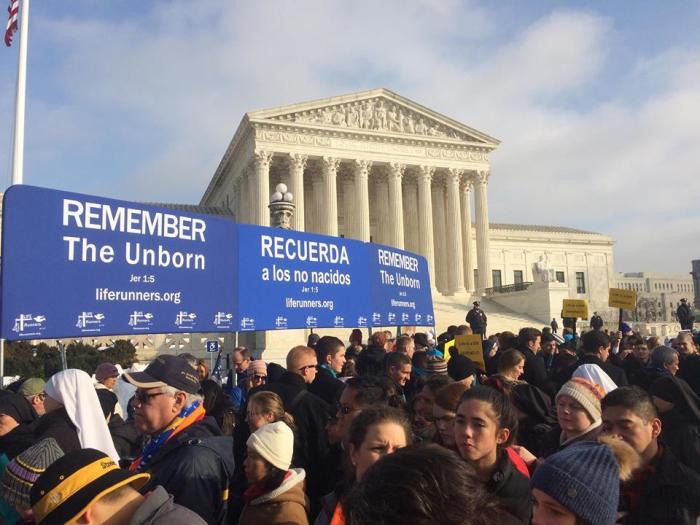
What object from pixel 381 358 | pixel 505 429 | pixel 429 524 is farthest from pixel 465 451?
pixel 381 358

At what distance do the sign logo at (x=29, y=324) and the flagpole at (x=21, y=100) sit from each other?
158 inches

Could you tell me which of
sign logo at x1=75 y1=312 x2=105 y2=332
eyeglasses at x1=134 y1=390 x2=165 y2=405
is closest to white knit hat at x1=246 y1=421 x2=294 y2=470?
eyeglasses at x1=134 y1=390 x2=165 y2=405

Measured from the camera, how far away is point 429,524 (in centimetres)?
154

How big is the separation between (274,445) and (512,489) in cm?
141

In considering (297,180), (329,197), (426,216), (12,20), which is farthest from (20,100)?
(426,216)

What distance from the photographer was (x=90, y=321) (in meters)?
6.16

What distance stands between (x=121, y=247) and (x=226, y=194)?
182 ft

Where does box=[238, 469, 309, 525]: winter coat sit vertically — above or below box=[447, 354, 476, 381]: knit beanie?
below

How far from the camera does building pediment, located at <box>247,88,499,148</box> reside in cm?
4881

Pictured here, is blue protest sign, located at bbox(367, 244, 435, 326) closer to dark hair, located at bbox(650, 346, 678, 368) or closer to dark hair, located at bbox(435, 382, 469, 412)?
dark hair, located at bbox(650, 346, 678, 368)

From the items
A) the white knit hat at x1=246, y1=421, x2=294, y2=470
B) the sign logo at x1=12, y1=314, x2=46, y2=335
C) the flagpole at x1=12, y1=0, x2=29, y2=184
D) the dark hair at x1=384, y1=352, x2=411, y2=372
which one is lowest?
the white knit hat at x1=246, y1=421, x2=294, y2=470

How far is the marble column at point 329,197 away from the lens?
48.5 m

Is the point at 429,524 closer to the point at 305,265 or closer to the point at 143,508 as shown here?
the point at 143,508

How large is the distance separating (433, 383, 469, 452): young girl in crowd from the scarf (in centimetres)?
165
